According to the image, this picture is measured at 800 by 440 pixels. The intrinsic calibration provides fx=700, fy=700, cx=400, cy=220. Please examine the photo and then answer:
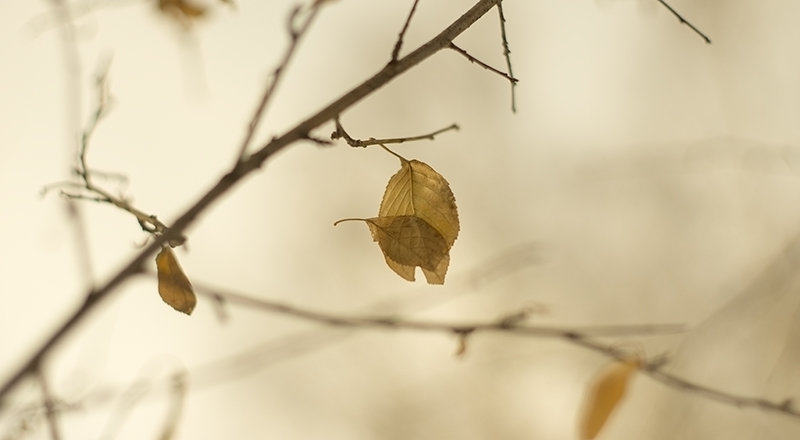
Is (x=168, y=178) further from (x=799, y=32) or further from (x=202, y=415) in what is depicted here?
(x=799, y=32)

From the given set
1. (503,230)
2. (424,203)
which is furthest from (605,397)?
(503,230)

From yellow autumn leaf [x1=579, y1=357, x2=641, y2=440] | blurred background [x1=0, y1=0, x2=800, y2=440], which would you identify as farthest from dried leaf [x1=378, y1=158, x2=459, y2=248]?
blurred background [x1=0, y1=0, x2=800, y2=440]

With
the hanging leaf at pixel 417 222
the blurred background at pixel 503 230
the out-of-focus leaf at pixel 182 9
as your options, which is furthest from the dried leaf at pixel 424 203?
the blurred background at pixel 503 230

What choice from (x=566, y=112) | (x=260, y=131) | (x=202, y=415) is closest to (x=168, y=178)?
(x=260, y=131)

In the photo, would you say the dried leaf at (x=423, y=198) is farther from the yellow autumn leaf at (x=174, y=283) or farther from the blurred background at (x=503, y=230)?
the blurred background at (x=503, y=230)

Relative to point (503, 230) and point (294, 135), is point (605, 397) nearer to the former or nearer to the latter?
point (294, 135)

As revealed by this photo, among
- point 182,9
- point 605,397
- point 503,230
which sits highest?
point 182,9
